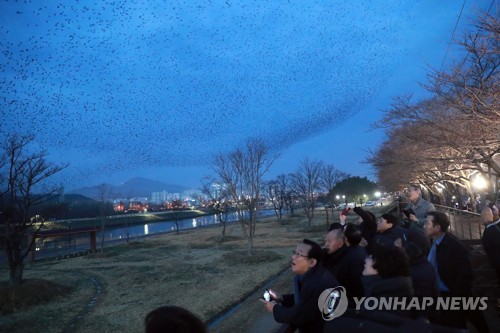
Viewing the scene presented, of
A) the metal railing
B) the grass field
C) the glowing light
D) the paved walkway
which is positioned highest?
the glowing light

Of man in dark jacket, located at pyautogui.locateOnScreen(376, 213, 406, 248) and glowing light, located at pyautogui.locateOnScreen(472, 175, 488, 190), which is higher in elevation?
glowing light, located at pyautogui.locateOnScreen(472, 175, 488, 190)

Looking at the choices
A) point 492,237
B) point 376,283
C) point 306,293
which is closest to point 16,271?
point 306,293

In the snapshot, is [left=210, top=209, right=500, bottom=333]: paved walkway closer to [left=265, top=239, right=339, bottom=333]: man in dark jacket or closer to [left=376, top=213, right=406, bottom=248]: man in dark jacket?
[left=376, top=213, right=406, bottom=248]: man in dark jacket

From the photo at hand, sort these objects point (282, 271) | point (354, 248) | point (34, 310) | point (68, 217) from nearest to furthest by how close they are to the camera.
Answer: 1. point (354, 248)
2. point (34, 310)
3. point (282, 271)
4. point (68, 217)

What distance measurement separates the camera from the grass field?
9.27 m

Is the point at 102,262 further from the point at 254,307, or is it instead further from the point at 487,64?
Result: the point at 487,64

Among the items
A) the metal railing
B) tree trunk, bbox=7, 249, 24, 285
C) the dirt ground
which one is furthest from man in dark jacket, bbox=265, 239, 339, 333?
tree trunk, bbox=7, 249, 24, 285

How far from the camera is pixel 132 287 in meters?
12.7

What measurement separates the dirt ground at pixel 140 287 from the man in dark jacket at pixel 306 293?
198 inches

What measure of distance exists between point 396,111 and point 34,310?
45.2 ft

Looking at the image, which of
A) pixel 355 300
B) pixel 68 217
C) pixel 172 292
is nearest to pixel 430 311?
pixel 355 300

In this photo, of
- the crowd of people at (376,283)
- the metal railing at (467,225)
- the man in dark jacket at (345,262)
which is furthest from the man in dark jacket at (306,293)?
the metal railing at (467,225)

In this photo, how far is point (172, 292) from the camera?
11398mm

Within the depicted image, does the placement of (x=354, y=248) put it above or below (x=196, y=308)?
above
